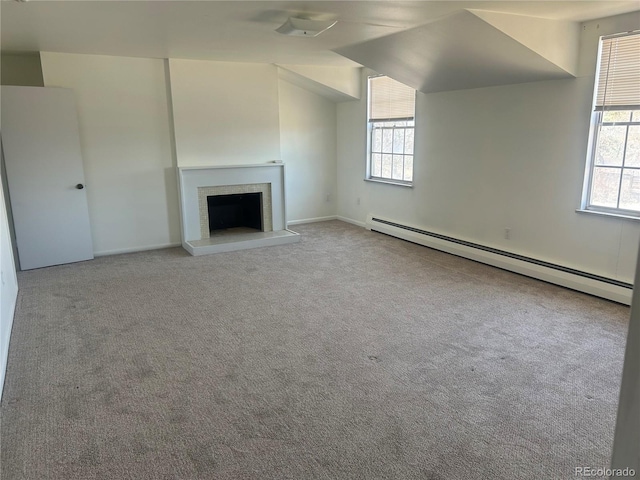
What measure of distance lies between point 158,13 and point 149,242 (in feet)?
10.2

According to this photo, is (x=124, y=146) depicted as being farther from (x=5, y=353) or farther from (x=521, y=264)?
(x=521, y=264)

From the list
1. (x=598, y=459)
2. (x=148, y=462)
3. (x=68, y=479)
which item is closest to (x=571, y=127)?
(x=598, y=459)

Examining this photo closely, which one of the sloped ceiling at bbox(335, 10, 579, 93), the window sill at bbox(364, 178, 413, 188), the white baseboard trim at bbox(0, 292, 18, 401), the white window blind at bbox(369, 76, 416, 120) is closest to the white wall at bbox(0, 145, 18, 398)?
the white baseboard trim at bbox(0, 292, 18, 401)

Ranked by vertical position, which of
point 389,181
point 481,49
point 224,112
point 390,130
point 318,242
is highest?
point 481,49

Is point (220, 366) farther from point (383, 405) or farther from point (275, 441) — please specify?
point (383, 405)

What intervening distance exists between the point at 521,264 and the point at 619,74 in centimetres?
186

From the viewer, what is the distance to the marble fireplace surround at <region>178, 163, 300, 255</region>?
18.2 feet

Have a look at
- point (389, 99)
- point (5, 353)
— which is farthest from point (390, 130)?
point (5, 353)

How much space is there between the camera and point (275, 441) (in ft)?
6.97

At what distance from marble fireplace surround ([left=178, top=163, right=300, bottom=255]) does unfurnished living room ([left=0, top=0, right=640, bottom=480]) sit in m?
0.03

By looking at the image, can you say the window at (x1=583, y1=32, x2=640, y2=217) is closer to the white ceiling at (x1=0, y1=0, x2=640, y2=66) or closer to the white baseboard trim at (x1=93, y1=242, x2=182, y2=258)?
the white ceiling at (x1=0, y1=0, x2=640, y2=66)

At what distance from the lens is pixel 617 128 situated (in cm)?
368

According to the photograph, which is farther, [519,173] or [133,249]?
[133,249]

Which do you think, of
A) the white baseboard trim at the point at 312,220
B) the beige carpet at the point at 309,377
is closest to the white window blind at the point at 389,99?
the white baseboard trim at the point at 312,220
